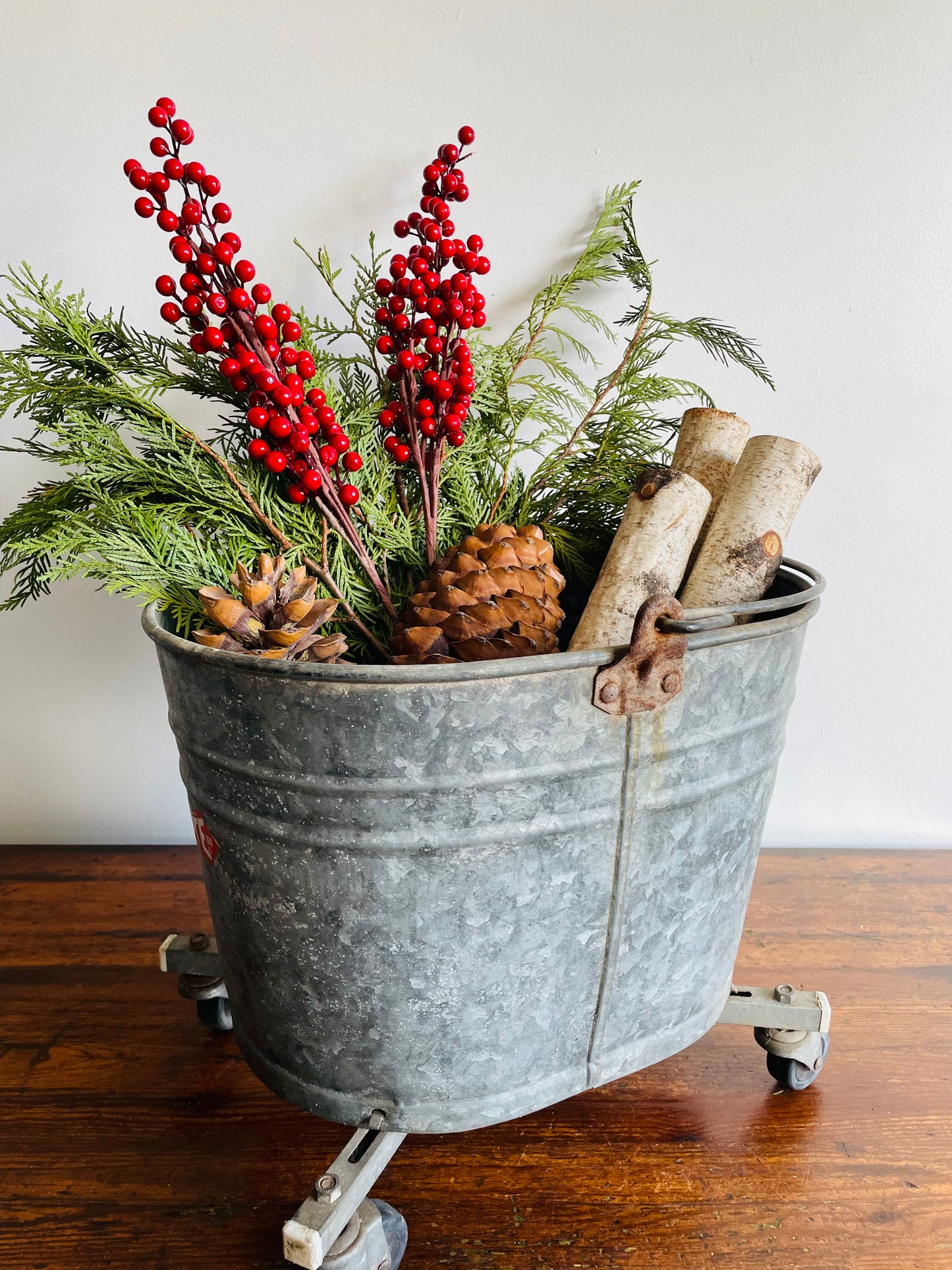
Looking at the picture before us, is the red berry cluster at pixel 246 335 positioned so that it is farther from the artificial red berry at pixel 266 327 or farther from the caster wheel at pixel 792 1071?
the caster wheel at pixel 792 1071

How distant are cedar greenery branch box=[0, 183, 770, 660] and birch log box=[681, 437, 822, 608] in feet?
0.43

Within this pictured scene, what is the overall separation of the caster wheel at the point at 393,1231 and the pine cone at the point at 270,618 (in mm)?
419

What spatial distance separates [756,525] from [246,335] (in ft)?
1.42

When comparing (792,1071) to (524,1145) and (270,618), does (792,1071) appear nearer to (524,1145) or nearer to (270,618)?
(524,1145)

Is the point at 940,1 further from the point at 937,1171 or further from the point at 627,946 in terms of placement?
the point at 937,1171

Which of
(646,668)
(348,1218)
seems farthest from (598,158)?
(348,1218)

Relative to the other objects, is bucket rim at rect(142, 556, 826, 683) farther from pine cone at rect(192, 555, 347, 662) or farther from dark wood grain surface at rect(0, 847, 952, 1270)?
dark wood grain surface at rect(0, 847, 952, 1270)

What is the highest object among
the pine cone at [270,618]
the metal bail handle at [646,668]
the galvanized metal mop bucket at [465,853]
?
the pine cone at [270,618]

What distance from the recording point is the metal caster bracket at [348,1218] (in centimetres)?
67

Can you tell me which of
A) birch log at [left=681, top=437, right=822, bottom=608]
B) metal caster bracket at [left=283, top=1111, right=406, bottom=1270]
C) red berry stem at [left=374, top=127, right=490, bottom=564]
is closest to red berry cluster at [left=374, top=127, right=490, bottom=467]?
red berry stem at [left=374, top=127, right=490, bottom=564]

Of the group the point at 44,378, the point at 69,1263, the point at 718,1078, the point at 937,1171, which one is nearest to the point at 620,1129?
the point at 718,1078

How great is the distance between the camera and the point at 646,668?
0.66 metres

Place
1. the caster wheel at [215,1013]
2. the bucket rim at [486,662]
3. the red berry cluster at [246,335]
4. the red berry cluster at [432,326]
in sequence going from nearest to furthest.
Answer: the bucket rim at [486,662] → the red berry cluster at [246,335] → the red berry cluster at [432,326] → the caster wheel at [215,1013]

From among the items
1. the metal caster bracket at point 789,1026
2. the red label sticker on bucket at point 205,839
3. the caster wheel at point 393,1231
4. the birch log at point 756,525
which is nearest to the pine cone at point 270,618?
the red label sticker on bucket at point 205,839
